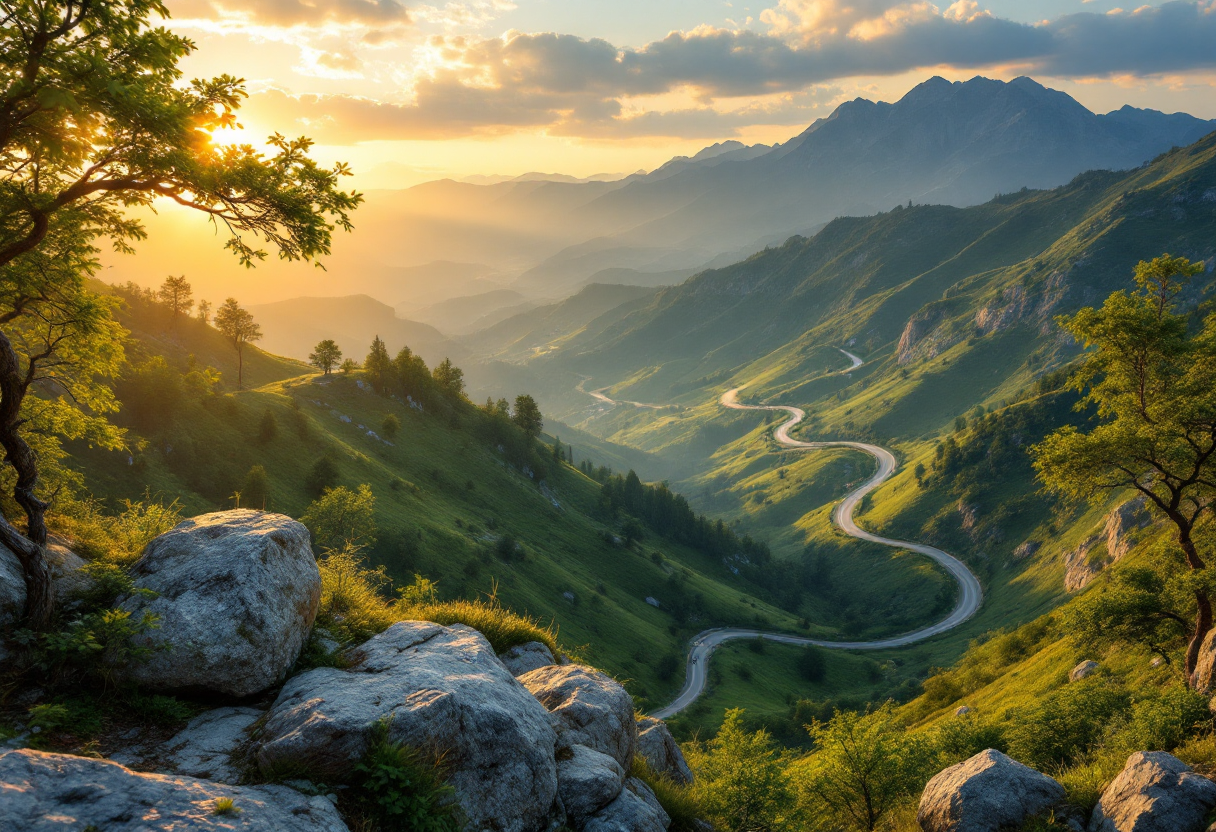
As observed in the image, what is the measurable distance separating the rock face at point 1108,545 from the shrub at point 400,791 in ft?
542

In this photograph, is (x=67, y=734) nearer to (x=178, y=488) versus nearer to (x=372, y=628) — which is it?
(x=372, y=628)

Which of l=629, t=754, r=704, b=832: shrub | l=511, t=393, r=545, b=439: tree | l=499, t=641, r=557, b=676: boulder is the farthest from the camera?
l=511, t=393, r=545, b=439: tree

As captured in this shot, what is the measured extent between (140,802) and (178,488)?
274 feet

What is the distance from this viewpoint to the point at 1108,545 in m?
144

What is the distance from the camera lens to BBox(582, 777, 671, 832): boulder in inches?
576

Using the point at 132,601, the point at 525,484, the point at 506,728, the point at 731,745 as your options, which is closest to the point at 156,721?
the point at 132,601

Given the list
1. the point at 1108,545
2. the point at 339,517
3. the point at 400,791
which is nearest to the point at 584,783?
the point at 400,791

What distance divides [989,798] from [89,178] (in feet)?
101

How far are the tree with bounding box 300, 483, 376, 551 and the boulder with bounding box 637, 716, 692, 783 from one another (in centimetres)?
5229

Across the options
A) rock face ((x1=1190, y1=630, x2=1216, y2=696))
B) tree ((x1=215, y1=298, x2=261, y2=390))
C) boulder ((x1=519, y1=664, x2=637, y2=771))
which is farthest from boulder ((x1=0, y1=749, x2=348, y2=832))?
tree ((x1=215, y1=298, x2=261, y2=390))

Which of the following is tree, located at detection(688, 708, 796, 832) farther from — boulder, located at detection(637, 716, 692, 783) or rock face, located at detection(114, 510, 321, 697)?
rock face, located at detection(114, 510, 321, 697)

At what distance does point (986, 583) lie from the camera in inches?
7515

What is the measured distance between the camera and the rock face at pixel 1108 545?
Answer: 444 ft

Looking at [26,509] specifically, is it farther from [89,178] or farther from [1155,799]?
[1155,799]
